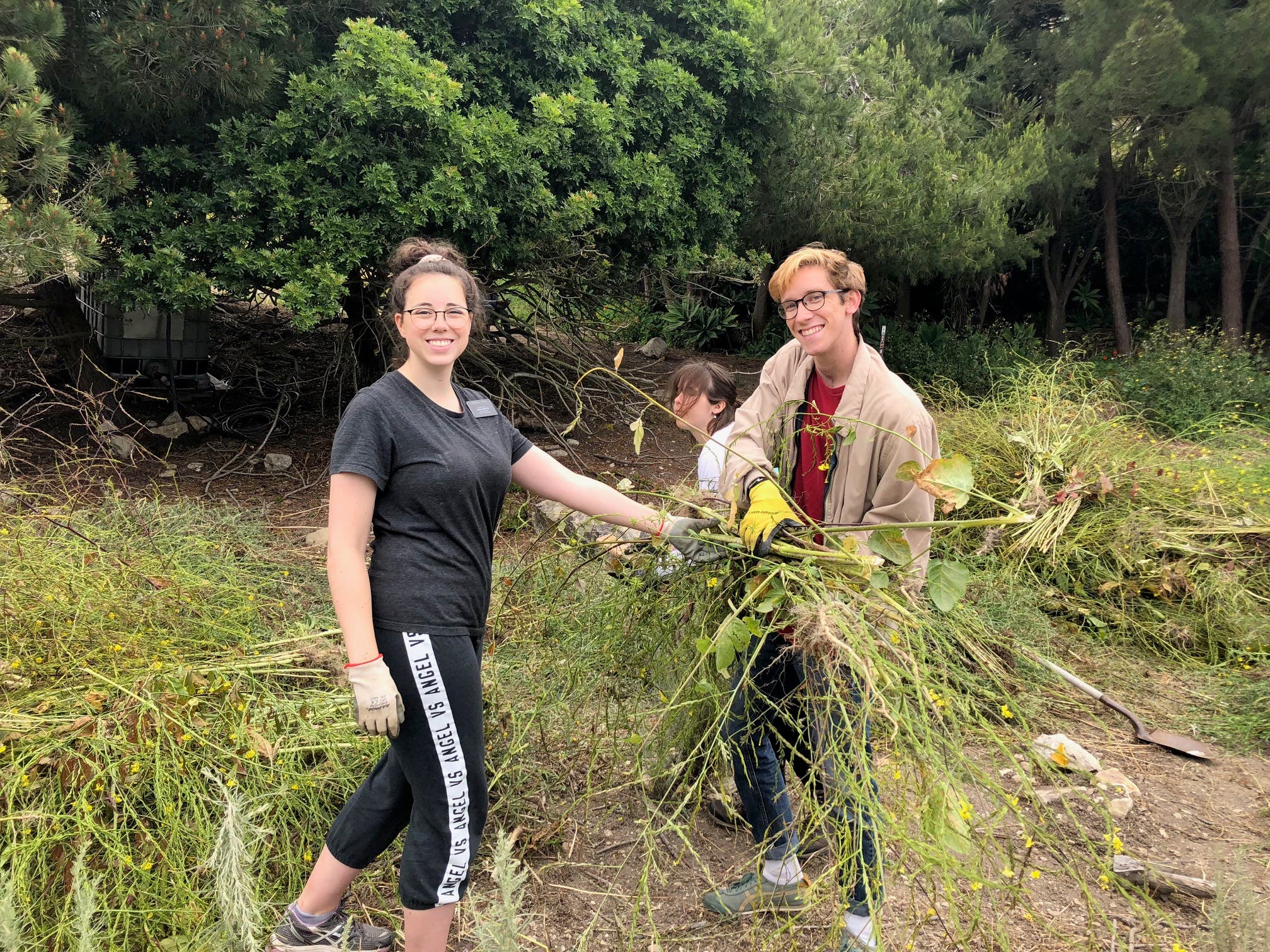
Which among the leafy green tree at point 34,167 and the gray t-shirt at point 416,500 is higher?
the leafy green tree at point 34,167

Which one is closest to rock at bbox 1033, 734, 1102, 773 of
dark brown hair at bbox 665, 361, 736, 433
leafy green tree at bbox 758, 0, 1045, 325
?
dark brown hair at bbox 665, 361, 736, 433

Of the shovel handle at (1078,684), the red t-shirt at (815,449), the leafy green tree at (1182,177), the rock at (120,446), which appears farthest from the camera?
the leafy green tree at (1182,177)

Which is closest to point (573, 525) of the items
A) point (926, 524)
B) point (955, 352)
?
point (926, 524)

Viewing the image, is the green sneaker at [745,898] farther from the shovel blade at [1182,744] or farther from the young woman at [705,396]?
the shovel blade at [1182,744]

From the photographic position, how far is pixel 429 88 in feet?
17.3

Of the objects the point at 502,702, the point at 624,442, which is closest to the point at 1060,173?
the point at 624,442

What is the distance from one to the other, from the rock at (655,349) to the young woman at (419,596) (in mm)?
8544

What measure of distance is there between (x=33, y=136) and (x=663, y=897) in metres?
4.20

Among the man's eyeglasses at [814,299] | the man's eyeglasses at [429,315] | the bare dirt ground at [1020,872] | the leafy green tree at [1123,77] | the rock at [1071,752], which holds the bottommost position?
the bare dirt ground at [1020,872]

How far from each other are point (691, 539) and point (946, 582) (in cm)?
61

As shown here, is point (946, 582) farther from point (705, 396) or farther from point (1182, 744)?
point (1182, 744)

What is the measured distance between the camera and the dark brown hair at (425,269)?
2.02 m

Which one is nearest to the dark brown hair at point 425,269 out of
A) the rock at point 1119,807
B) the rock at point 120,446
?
the rock at point 1119,807

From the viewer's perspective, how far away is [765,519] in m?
2.01
